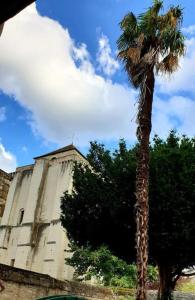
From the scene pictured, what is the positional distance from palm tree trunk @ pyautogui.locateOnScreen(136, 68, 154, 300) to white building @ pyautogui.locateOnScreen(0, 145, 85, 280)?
30974 mm

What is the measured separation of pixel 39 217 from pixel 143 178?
36.7 meters

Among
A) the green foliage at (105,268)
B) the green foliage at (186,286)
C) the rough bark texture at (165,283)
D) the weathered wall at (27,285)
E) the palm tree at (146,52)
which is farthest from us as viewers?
the green foliage at (186,286)

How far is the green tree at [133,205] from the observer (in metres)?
19.3

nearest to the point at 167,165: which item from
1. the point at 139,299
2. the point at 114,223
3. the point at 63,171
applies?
the point at 114,223

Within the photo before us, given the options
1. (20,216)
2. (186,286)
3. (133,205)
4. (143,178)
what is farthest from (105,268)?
(143,178)

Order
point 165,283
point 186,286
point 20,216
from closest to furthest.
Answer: point 165,283, point 186,286, point 20,216

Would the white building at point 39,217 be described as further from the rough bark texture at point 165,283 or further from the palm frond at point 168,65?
the palm frond at point 168,65

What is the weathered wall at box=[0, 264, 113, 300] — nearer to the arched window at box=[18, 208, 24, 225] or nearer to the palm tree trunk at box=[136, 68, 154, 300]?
the palm tree trunk at box=[136, 68, 154, 300]

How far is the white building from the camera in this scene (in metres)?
45.2

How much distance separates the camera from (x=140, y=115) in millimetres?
15344

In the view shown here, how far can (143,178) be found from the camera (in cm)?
1437

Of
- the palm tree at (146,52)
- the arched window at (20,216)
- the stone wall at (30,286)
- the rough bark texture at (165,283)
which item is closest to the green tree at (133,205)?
the rough bark texture at (165,283)

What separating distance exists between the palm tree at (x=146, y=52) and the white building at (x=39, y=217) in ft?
102

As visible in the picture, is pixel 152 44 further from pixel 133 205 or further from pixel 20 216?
pixel 20 216
